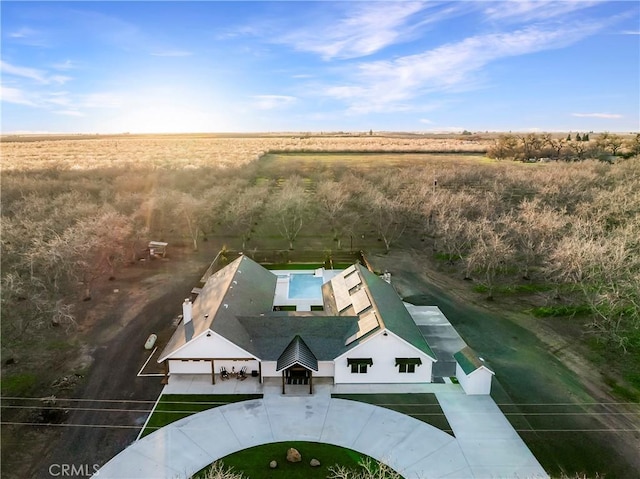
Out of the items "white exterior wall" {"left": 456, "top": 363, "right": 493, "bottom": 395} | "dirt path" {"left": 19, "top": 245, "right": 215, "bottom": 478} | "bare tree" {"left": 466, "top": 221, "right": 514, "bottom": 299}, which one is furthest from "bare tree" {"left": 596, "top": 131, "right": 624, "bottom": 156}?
"dirt path" {"left": 19, "top": 245, "right": 215, "bottom": 478}


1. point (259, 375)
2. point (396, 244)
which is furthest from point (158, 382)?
point (396, 244)

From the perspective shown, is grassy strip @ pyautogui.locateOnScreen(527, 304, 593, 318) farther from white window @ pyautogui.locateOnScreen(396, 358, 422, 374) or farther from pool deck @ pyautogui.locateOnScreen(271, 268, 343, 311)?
pool deck @ pyautogui.locateOnScreen(271, 268, 343, 311)

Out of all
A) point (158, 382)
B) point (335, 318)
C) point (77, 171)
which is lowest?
point (158, 382)

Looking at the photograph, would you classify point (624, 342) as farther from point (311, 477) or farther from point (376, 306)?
point (311, 477)

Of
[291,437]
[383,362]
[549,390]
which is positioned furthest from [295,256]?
[549,390]

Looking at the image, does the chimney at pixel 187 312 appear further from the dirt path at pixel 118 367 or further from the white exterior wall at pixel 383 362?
the white exterior wall at pixel 383 362

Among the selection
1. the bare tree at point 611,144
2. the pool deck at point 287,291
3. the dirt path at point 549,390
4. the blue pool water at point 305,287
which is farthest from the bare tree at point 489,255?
the bare tree at point 611,144

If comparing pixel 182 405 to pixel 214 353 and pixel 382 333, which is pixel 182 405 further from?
pixel 382 333
